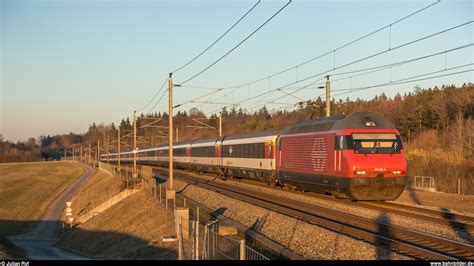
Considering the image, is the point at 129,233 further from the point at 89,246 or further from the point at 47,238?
the point at 47,238

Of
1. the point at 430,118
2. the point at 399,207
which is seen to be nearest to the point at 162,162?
the point at 430,118

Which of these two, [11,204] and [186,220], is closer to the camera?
[186,220]

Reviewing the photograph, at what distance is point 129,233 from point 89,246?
19.1 ft

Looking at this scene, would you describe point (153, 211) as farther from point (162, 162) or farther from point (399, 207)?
point (162, 162)

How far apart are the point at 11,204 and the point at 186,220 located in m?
56.7

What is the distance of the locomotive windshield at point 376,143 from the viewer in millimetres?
20641

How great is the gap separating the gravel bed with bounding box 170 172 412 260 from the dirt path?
11.2 m

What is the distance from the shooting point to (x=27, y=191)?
259ft

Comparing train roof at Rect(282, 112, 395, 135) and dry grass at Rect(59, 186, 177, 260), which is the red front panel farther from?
dry grass at Rect(59, 186, 177, 260)

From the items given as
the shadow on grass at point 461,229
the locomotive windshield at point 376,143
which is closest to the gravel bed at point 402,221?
the shadow on grass at point 461,229

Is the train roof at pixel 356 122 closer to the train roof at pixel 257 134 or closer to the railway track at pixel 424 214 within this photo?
the railway track at pixel 424 214

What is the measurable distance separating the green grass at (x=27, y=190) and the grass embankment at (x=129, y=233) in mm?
16472

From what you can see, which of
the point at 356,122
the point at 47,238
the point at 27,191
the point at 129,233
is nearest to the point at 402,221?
the point at 356,122

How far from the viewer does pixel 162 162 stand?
2874 inches
